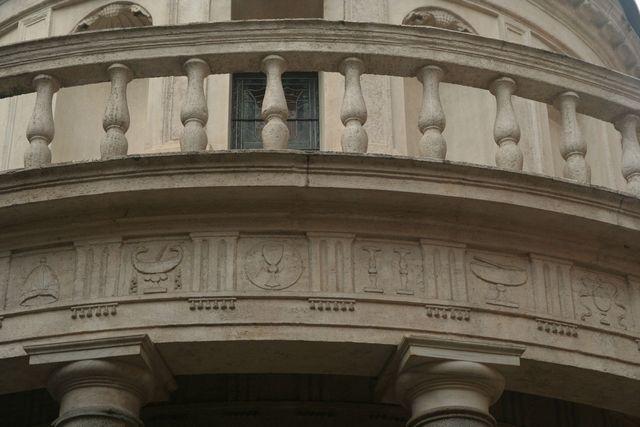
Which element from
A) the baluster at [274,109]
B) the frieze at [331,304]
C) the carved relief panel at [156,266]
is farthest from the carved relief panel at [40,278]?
the frieze at [331,304]

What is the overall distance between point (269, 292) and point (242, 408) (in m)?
3.69

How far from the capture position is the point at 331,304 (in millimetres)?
15492

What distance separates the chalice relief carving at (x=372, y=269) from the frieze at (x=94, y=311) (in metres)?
2.60

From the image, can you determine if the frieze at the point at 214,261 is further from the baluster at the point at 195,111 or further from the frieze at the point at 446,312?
the frieze at the point at 446,312

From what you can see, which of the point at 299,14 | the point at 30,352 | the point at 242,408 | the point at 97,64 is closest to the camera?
the point at 30,352

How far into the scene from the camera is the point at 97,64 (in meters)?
16.8

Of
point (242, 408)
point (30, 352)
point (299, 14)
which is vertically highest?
point (299, 14)

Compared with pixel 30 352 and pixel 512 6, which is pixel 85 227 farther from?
pixel 512 6

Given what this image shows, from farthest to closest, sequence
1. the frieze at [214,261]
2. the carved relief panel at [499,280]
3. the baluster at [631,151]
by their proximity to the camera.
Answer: the baluster at [631,151] → the carved relief panel at [499,280] → the frieze at [214,261]

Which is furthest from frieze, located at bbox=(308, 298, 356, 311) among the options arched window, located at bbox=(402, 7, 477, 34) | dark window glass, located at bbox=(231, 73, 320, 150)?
arched window, located at bbox=(402, 7, 477, 34)

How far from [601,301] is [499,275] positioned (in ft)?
3.94

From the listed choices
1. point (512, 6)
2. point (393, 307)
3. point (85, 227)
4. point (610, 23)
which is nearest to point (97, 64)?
point (85, 227)

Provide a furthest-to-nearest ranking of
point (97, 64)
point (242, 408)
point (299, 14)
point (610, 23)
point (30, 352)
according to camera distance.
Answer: point (610, 23) → point (299, 14) → point (242, 408) → point (97, 64) → point (30, 352)

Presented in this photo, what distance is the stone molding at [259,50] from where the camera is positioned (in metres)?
16.8
